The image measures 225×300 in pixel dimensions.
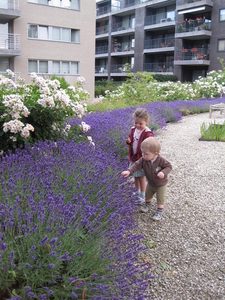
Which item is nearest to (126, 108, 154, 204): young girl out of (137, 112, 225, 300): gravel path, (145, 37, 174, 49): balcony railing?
(137, 112, 225, 300): gravel path

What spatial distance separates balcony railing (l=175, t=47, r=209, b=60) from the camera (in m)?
31.5

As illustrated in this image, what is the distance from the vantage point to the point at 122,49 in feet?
136

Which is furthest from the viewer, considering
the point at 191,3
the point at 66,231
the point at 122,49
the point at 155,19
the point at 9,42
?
the point at 122,49

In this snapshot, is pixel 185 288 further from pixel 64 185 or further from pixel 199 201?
pixel 199 201

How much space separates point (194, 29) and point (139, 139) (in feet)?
99.5

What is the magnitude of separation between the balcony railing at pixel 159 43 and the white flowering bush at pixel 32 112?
3188 centimetres

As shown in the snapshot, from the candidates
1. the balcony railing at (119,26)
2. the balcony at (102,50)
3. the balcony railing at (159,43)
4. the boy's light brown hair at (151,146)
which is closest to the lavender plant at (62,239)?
the boy's light brown hair at (151,146)

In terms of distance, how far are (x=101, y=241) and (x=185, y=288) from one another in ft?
2.84

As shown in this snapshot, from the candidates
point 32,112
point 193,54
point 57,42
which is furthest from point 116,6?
point 32,112

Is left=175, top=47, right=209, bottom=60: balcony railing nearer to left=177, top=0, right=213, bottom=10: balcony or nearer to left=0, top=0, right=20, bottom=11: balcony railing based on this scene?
left=177, top=0, right=213, bottom=10: balcony

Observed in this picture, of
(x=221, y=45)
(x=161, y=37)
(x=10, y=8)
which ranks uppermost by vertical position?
(x=161, y=37)

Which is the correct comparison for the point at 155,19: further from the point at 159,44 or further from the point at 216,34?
the point at 216,34

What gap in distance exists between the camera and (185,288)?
8.77ft

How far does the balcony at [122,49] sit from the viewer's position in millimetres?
39384
